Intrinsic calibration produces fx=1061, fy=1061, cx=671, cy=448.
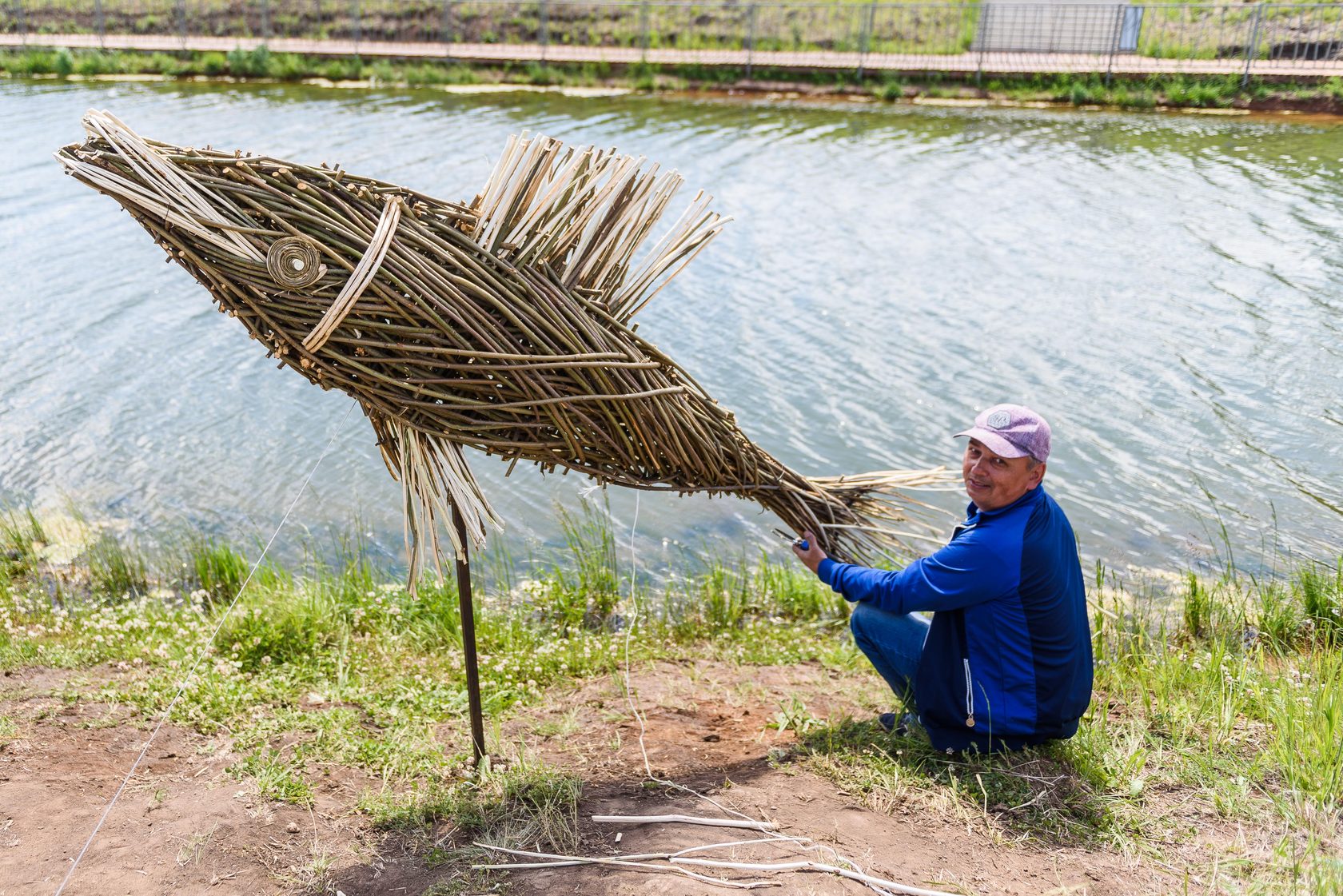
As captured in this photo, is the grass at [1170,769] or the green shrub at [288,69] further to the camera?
the green shrub at [288,69]

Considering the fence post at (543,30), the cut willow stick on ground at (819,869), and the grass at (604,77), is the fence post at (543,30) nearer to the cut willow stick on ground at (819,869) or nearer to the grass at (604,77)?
the grass at (604,77)

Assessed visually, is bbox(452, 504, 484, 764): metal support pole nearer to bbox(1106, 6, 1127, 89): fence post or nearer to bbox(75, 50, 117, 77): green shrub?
bbox(1106, 6, 1127, 89): fence post

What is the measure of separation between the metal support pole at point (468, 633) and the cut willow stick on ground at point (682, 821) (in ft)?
2.17

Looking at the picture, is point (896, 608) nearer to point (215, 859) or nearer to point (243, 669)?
point (215, 859)

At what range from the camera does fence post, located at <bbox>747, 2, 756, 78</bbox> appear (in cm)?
2513

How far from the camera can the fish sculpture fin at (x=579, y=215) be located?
11.4ft

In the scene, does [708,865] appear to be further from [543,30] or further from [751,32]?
[543,30]

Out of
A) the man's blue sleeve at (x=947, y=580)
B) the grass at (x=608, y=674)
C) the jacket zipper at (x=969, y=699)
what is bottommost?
the grass at (x=608, y=674)

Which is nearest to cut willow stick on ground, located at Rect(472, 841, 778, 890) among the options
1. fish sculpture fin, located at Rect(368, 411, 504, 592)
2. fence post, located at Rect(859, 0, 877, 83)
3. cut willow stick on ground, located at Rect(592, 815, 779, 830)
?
cut willow stick on ground, located at Rect(592, 815, 779, 830)

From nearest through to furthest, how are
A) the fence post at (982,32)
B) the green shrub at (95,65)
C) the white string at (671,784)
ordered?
the white string at (671,784) < the fence post at (982,32) < the green shrub at (95,65)

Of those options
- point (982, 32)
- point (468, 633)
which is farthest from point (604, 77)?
point (468, 633)

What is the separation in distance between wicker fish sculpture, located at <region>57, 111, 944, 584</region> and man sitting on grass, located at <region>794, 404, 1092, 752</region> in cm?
89

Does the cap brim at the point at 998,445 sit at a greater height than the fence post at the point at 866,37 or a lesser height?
lesser

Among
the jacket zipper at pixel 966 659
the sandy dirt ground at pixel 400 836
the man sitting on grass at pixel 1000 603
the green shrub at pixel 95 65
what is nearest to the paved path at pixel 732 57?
the green shrub at pixel 95 65
